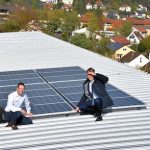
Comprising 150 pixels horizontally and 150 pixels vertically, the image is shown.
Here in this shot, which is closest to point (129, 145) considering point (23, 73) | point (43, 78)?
point (43, 78)

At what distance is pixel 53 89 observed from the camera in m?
11.5

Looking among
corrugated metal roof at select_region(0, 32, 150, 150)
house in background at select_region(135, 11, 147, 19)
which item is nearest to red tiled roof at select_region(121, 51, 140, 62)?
corrugated metal roof at select_region(0, 32, 150, 150)

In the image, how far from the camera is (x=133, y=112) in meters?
9.76

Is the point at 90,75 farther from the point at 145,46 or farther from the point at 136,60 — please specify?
the point at 145,46

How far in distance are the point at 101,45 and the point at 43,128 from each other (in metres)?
42.6

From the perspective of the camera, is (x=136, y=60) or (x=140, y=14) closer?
(x=136, y=60)

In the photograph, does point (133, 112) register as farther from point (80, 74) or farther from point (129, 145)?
point (80, 74)

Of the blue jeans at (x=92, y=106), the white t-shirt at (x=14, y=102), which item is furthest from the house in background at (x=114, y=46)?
the white t-shirt at (x=14, y=102)

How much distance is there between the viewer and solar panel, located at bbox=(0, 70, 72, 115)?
9.91m

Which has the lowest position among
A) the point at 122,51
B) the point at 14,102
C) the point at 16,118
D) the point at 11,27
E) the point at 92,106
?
the point at 122,51

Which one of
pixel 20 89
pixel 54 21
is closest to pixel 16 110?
pixel 20 89

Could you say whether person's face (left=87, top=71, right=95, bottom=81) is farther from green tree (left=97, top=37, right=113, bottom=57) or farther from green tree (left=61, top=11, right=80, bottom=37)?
green tree (left=61, top=11, right=80, bottom=37)

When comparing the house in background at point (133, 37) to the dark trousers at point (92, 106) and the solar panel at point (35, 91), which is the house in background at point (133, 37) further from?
the dark trousers at point (92, 106)

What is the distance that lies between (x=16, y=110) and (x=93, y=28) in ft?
193
